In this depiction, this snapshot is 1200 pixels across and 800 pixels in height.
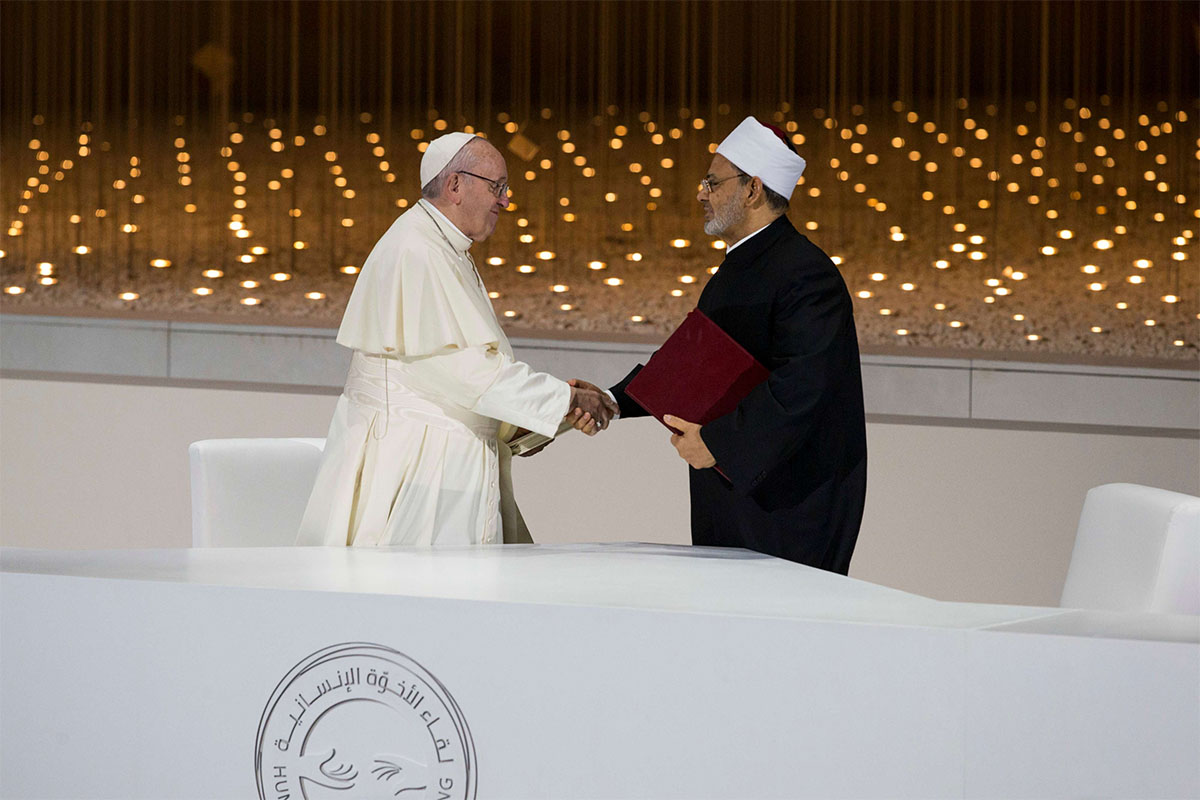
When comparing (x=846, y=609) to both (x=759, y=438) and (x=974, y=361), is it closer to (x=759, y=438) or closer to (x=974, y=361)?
(x=759, y=438)

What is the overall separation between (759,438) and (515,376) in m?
0.48

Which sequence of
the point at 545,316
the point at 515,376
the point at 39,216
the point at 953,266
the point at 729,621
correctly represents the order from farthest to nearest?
the point at 39,216 < the point at 545,316 < the point at 953,266 < the point at 515,376 < the point at 729,621

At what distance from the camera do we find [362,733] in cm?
168

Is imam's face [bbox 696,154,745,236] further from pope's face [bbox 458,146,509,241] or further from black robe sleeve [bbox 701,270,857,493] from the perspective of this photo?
pope's face [bbox 458,146,509,241]

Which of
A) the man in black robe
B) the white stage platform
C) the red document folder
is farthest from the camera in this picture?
the man in black robe

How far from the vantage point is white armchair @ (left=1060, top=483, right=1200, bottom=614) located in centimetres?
216

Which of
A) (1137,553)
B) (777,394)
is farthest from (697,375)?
(1137,553)

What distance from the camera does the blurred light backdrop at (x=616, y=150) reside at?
14.8 feet

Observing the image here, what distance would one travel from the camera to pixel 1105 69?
4559mm

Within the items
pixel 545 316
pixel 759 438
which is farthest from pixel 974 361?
pixel 759 438

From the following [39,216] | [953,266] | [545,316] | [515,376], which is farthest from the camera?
[39,216]

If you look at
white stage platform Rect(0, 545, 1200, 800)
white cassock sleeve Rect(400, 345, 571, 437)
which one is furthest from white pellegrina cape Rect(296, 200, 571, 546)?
white stage platform Rect(0, 545, 1200, 800)

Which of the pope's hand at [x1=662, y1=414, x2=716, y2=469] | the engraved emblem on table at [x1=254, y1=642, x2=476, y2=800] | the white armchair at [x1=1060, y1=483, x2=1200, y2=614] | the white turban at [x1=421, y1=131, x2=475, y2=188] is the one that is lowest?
the engraved emblem on table at [x1=254, y1=642, x2=476, y2=800]

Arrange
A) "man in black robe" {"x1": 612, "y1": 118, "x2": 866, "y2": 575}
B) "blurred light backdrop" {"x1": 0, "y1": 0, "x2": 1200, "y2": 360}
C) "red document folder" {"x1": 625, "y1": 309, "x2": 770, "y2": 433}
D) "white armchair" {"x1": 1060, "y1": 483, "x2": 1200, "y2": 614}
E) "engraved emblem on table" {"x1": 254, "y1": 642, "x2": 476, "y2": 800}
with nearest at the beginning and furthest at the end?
"engraved emblem on table" {"x1": 254, "y1": 642, "x2": 476, "y2": 800} → "white armchair" {"x1": 1060, "y1": 483, "x2": 1200, "y2": 614} → "red document folder" {"x1": 625, "y1": 309, "x2": 770, "y2": 433} → "man in black robe" {"x1": 612, "y1": 118, "x2": 866, "y2": 575} → "blurred light backdrop" {"x1": 0, "y1": 0, "x2": 1200, "y2": 360}
